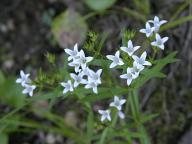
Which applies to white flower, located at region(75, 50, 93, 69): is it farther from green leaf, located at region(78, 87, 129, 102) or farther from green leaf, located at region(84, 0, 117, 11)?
green leaf, located at region(84, 0, 117, 11)

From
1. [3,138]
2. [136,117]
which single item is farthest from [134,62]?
[3,138]

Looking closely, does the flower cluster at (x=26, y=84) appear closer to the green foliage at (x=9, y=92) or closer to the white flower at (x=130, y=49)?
the white flower at (x=130, y=49)

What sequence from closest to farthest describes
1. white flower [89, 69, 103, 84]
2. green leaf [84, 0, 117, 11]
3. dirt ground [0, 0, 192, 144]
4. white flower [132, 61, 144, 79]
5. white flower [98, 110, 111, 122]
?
white flower [132, 61, 144, 79], white flower [89, 69, 103, 84], white flower [98, 110, 111, 122], dirt ground [0, 0, 192, 144], green leaf [84, 0, 117, 11]

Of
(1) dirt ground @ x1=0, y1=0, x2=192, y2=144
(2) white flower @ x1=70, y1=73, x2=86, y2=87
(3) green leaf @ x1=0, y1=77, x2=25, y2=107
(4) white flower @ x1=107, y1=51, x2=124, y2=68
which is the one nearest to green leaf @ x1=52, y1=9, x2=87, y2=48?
(1) dirt ground @ x1=0, y1=0, x2=192, y2=144

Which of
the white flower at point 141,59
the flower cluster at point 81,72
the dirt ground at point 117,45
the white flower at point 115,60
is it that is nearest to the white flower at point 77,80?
the flower cluster at point 81,72

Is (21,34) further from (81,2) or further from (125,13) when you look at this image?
(125,13)
